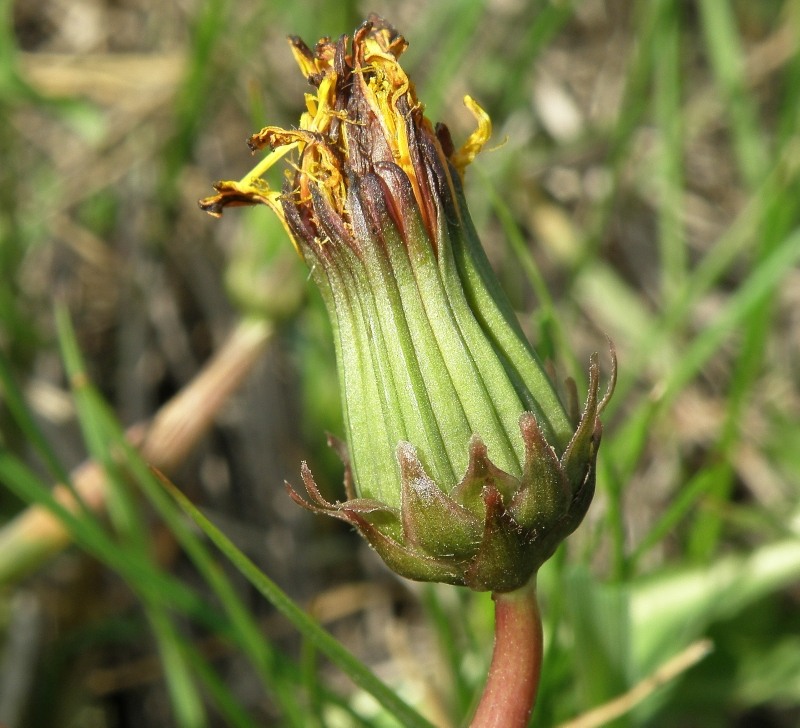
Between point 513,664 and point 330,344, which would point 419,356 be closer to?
point 513,664

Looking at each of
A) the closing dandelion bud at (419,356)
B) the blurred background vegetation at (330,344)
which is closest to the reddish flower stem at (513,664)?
the closing dandelion bud at (419,356)

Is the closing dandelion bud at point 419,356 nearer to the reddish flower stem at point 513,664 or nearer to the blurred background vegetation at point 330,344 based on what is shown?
the reddish flower stem at point 513,664

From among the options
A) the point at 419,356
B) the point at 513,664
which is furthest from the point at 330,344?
the point at 513,664

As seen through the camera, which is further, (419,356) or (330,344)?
(330,344)

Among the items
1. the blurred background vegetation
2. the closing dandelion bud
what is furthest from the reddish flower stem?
the blurred background vegetation

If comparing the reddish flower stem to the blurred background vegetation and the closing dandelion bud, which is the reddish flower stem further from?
the blurred background vegetation

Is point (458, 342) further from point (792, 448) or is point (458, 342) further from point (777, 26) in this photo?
Result: point (777, 26)

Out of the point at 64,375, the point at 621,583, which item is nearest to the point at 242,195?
the point at 621,583
